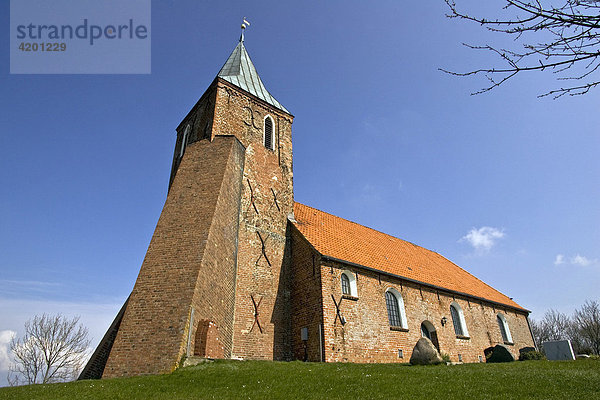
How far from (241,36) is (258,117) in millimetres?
8841

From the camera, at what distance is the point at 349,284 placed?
1511 centimetres

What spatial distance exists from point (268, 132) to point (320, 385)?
529 inches

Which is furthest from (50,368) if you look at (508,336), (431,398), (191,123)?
(508,336)

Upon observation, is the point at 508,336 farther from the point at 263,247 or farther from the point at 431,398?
the point at 431,398

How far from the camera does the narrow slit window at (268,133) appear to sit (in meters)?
18.5

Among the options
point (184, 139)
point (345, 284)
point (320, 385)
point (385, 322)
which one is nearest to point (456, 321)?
point (385, 322)

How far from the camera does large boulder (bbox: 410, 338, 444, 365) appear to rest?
1202 centimetres

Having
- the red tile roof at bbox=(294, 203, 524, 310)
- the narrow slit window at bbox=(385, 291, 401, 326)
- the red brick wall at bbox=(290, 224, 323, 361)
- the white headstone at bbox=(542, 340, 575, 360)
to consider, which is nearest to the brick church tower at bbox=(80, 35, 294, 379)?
the red brick wall at bbox=(290, 224, 323, 361)

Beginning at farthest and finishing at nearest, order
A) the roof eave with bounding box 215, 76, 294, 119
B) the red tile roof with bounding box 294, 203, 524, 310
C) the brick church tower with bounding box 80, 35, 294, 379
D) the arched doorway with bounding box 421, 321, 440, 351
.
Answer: the roof eave with bounding box 215, 76, 294, 119 < the arched doorway with bounding box 421, 321, 440, 351 < the red tile roof with bounding box 294, 203, 524, 310 < the brick church tower with bounding box 80, 35, 294, 379

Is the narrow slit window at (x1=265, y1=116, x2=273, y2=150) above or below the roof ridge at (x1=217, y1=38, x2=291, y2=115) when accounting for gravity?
below

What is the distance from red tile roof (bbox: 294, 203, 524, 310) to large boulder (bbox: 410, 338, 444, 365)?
4.29 meters

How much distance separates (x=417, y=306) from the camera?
1711 cm

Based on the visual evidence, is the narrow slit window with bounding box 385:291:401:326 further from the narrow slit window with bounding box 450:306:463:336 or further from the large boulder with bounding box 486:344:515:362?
the large boulder with bounding box 486:344:515:362

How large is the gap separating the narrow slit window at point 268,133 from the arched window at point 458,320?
13.0 meters
